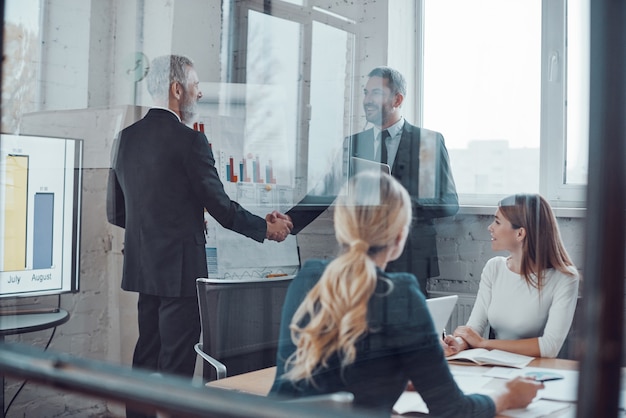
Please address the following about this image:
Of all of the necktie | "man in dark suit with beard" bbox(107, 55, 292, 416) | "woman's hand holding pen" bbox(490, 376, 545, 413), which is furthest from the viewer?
"man in dark suit with beard" bbox(107, 55, 292, 416)

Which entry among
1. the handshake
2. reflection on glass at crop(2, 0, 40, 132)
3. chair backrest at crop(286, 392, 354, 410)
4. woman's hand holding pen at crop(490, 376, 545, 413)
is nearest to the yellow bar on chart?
reflection on glass at crop(2, 0, 40, 132)

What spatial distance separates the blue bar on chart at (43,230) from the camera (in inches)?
93.7

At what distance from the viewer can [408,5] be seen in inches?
115

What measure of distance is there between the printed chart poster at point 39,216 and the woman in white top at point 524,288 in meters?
1.40

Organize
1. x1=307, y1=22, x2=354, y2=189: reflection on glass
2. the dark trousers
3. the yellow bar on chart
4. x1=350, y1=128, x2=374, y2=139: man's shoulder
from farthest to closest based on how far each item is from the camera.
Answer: x1=307, y1=22, x2=354, y2=189: reflection on glass < the dark trousers < the yellow bar on chart < x1=350, y1=128, x2=374, y2=139: man's shoulder

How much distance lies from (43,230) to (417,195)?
4.91 ft

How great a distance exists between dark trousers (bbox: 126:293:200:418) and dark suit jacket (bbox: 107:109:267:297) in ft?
0.16

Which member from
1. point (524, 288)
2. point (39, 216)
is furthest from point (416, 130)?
point (39, 216)

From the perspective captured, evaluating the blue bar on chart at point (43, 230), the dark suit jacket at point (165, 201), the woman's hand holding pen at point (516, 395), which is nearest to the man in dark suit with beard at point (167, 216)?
the dark suit jacket at point (165, 201)

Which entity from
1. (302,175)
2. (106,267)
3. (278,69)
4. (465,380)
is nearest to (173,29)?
(278,69)

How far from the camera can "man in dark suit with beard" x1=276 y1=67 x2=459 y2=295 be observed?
1.42 meters

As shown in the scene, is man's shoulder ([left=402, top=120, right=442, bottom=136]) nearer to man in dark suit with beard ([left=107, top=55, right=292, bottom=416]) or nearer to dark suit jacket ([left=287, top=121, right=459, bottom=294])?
dark suit jacket ([left=287, top=121, right=459, bottom=294])

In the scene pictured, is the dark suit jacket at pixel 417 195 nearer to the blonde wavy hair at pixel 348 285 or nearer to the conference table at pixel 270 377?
the blonde wavy hair at pixel 348 285

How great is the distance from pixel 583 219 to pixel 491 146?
7.97ft
